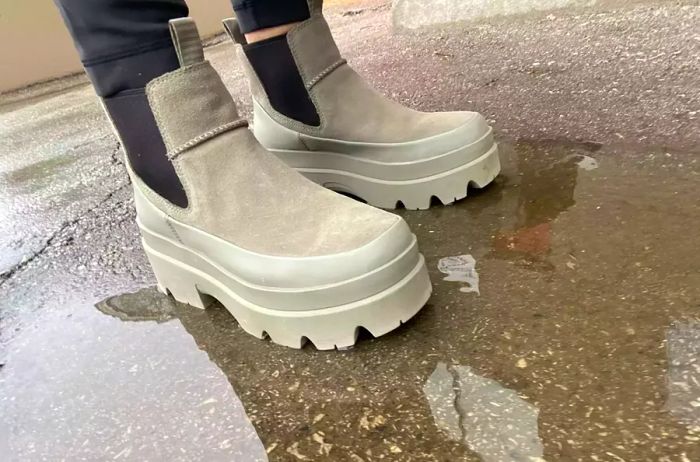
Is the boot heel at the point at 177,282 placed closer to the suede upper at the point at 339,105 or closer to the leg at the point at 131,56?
the leg at the point at 131,56

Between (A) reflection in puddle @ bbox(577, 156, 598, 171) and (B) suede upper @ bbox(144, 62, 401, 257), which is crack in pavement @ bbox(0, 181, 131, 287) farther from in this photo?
(A) reflection in puddle @ bbox(577, 156, 598, 171)

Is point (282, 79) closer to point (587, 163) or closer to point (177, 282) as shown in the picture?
point (177, 282)

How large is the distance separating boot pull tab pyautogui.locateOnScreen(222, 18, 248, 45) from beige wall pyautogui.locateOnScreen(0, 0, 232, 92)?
3.52 metres

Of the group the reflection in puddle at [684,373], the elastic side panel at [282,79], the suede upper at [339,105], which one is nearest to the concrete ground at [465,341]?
the reflection in puddle at [684,373]

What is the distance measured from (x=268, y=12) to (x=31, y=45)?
145 inches

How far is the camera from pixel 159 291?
866mm

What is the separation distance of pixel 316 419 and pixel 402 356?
0.11 metres

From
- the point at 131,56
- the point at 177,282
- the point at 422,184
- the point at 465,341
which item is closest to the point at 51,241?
the point at 177,282

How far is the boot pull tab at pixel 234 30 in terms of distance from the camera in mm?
935

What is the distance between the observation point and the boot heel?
0.79m

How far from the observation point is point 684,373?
0.53 metres

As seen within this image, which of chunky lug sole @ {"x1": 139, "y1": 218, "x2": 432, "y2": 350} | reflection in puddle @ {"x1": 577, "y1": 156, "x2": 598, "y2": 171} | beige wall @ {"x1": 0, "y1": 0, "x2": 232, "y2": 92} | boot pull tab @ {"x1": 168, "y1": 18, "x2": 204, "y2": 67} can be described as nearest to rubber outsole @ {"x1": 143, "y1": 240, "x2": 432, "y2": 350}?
chunky lug sole @ {"x1": 139, "y1": 218, "x2": 432, "y2": 350}

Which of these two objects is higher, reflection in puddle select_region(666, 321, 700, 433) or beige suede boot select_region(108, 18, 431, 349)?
beige suede boot select_region(108, 18, 431, 349)

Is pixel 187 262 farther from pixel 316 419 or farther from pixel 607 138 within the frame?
pixel 607 138
